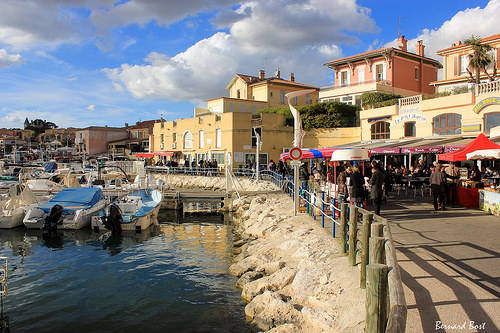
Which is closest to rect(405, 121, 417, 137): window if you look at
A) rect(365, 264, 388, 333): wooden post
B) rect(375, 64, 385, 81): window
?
rect(375, 64, 385, 81): window

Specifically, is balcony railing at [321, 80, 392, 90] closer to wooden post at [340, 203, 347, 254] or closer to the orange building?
the orange building

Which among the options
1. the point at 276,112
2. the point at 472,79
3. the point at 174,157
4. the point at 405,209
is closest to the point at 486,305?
the point at 405,209

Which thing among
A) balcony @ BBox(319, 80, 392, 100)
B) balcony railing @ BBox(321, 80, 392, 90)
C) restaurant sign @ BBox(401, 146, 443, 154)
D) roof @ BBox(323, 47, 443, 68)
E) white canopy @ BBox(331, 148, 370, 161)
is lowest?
white canopy @ BBox(331, 148, 370, 161)

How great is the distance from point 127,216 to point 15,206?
624cm

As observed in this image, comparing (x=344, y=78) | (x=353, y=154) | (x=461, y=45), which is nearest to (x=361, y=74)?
(x=344, y=78)

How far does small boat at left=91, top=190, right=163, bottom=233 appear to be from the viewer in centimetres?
1798

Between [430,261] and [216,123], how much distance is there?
3323cm

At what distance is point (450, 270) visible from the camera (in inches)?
262

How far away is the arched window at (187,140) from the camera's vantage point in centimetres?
4403

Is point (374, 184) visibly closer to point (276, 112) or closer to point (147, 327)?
point (147, 327)

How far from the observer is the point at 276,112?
3925 cm

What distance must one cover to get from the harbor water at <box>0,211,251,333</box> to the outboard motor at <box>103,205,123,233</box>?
0.51m

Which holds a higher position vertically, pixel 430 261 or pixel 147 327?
pixel 430 261

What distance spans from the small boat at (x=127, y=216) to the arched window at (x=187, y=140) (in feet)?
75.4
